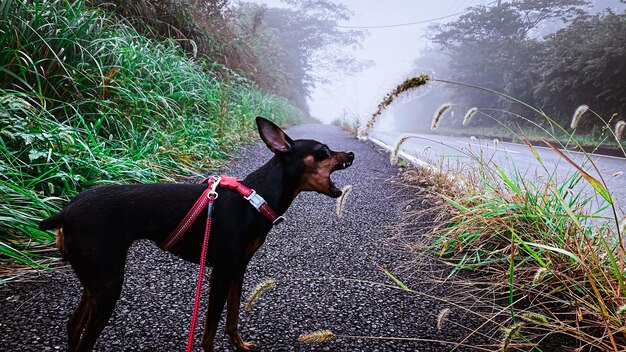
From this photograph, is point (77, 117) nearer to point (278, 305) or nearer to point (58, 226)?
point (58, 226)

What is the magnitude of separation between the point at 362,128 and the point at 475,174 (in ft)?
4.63

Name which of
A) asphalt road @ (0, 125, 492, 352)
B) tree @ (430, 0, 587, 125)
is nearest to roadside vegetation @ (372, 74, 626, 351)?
asphalt road @ (0, 125, 492, 352)

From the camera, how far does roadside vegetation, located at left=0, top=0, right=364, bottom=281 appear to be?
6.64 feet

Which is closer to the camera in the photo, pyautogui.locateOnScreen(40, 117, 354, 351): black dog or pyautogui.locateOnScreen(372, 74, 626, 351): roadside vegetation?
pyautogui.locateOnScreen(40, 117, 354, 351): black dog

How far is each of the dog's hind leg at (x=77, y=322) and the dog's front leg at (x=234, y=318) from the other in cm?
48

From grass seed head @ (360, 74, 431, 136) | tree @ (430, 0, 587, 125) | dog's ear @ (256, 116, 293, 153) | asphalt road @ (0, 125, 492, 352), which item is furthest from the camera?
tree @ (430, 0, 587, 125)

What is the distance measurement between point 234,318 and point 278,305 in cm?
34

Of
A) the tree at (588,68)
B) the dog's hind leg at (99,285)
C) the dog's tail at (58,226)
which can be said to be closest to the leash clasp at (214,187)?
the dog's hind leg at (99,285)

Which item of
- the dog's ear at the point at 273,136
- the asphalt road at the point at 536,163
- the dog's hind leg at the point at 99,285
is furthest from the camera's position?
the asphalt road at the point at 536,163

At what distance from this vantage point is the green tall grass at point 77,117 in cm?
208

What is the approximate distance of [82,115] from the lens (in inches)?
123

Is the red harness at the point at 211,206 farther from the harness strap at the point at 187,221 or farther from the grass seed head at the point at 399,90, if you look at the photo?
the grass seed head at the point at 399,90

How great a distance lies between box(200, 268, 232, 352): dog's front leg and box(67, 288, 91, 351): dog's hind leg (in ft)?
1.32

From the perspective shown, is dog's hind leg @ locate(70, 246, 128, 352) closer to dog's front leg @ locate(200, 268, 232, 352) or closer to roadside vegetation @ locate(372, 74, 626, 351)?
dog's front leg @ locate(200, 268, 232, 352)
